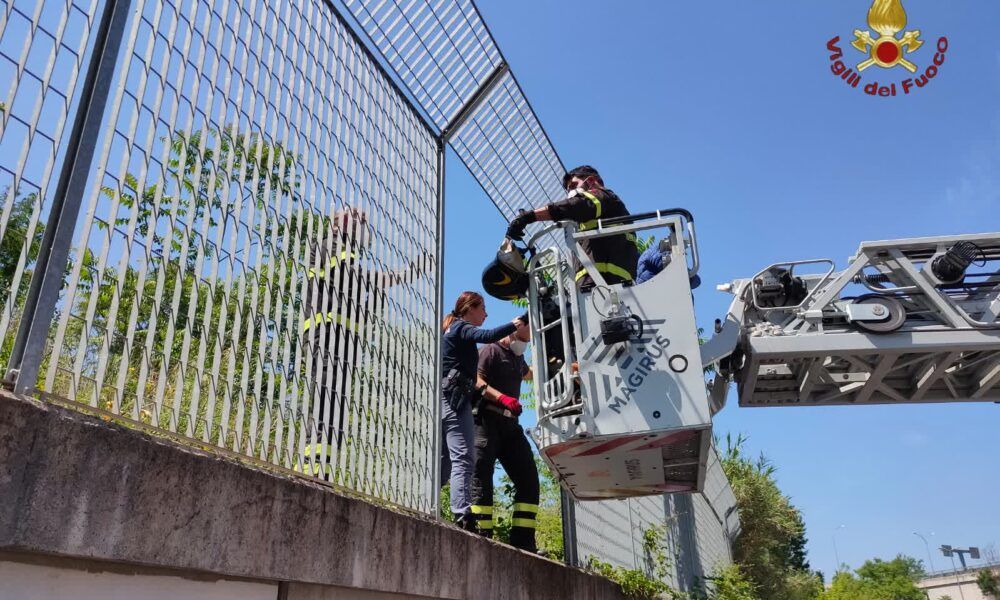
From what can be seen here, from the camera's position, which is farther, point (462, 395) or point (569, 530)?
point (569, 530)

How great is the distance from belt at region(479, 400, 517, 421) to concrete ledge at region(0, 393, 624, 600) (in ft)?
5.29

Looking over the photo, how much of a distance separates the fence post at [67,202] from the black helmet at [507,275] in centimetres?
269

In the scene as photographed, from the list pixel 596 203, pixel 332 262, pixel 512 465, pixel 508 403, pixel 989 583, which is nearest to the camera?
pixel 332 262

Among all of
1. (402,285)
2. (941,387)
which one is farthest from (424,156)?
(941,387)

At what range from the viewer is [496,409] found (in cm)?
494

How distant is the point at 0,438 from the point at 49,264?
513mm

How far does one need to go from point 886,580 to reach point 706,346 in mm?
89293

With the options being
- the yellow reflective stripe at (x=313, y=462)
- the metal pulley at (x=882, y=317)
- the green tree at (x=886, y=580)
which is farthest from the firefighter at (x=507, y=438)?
the green tree at (x=886, y=580)

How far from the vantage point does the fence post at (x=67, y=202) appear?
1.87 meters

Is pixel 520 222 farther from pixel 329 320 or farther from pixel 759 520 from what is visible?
pixel 759 520

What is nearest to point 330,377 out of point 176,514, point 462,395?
point 176,514

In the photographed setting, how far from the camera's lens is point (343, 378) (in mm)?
3336

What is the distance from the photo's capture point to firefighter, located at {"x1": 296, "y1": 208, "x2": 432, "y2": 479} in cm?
308

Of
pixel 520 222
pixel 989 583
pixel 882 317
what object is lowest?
pixel 882 317
